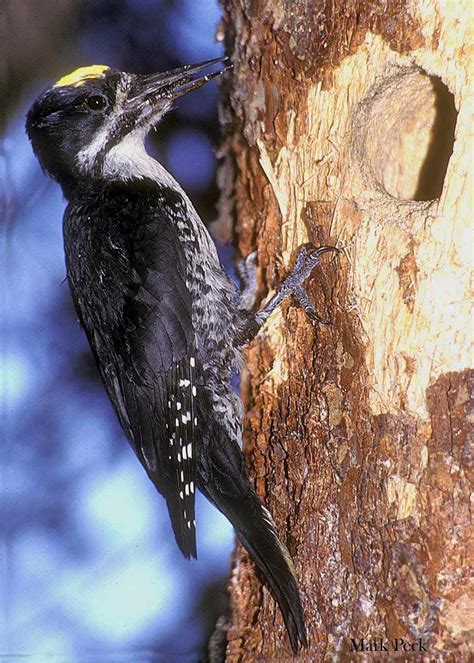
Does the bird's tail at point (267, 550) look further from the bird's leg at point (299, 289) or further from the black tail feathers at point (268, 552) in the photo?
the bird's leg at point (299, 289)

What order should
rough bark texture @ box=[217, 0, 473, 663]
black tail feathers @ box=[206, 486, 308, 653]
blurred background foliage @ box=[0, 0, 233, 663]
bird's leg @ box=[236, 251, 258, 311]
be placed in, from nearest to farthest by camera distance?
rough bark texture @ box=[217, 0, 473, 663]
black tail feathers @ box=[206, 486, 308, 653]
blurred background foliage @ box=[0, 0, 233, 663]
bird's leg @ box=[236, 251, 258, 311]

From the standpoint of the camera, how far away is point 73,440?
6.75ft

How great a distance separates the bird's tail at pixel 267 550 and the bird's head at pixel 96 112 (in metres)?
1.05

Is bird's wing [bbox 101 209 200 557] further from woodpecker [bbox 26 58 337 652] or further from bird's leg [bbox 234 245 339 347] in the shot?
bird's leg [bbox 234 245 339 347]

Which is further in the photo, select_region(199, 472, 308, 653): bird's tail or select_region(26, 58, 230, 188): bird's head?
select_region(26, 58, 230, 188): bird's head

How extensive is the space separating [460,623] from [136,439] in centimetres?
92

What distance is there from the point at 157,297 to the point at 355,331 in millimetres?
556

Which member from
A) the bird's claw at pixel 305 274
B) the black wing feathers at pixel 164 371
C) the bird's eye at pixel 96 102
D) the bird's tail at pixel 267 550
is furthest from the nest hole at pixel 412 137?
the bird's tail at pixel 267 550

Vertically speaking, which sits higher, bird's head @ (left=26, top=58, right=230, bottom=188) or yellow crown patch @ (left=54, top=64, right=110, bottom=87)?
yellow crown patch @ (left=54, top=64, right=110, bottom=87)

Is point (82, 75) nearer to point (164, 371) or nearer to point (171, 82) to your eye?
point (171, 82)

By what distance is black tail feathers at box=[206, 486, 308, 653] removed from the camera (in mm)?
1766

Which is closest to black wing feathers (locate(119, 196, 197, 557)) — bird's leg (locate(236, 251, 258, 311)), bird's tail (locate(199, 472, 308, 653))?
bird's tail (locate(199, 472, 308, 653))

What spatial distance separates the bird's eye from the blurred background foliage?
94 mm

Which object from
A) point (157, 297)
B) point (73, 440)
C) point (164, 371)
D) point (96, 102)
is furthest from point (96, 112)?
point (73, 440)
